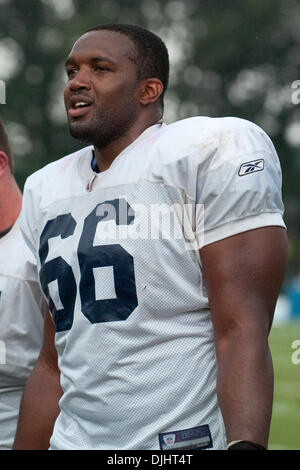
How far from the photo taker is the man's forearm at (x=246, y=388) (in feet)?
6.72

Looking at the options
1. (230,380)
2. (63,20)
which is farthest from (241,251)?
(63,20)

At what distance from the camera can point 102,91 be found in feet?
8.13

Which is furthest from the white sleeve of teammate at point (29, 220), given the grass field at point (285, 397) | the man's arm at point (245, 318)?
the grass field at point (285, 397)

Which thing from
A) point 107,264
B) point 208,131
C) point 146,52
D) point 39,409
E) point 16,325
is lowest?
point 39,409

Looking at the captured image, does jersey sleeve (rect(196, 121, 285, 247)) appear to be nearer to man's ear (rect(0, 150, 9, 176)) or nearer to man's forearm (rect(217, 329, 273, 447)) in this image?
man's forearm (rect(217, 329, 273, 447))

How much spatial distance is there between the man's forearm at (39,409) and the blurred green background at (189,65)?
19.5 metres

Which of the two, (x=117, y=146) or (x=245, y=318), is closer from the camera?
(x=245, y=318)

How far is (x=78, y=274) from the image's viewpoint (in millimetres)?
2383

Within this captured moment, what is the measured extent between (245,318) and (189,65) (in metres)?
23.0

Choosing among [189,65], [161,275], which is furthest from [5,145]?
[189,65]

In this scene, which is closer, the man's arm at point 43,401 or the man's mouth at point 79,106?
the man's mouth at point 79,106

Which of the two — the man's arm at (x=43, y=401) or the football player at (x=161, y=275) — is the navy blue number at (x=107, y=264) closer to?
the football player at (x=161, y=275)

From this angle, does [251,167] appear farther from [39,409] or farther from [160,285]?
[39,409]

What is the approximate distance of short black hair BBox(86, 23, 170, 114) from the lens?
2.56 m
